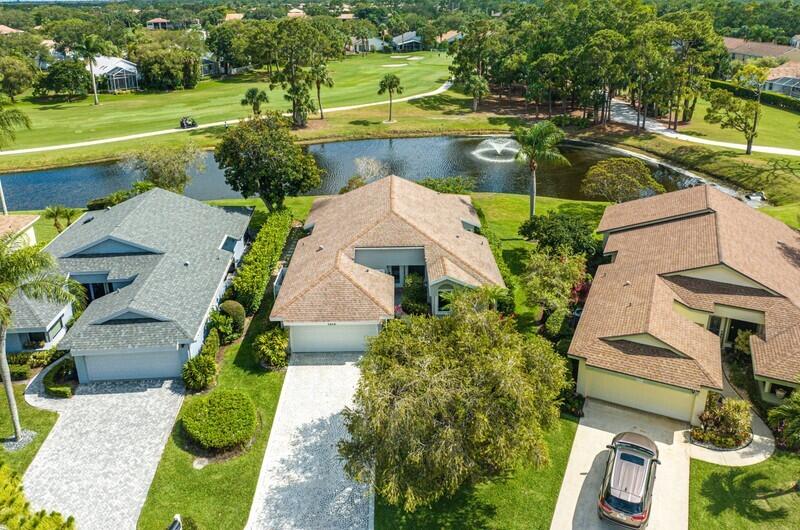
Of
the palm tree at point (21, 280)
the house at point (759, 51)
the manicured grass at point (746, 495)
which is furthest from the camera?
the house at point (759, 51)

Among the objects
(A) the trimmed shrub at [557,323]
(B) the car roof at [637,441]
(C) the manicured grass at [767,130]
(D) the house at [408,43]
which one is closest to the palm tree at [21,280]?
(A) the trimmed shrub at [557,323]

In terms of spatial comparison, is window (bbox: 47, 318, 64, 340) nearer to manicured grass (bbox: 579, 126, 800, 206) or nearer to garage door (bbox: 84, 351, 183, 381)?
garage door (bbox: 84, 351, 183, 381)

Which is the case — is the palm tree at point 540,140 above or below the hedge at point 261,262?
above

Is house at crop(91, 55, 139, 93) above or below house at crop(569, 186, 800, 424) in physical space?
above

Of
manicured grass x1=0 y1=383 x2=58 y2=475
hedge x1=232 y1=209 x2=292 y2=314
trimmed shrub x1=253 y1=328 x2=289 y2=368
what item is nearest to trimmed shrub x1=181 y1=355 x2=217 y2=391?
trimmed shrub x1=253 y1=328 x2=289 y2=368

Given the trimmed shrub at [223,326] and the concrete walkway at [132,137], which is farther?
the concrete walkway at [132,137]

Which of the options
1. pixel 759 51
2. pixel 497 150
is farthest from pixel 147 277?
pixel 759 51

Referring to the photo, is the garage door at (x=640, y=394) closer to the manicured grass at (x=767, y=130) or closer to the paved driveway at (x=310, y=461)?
the paved driveway at (x=310, y=461)

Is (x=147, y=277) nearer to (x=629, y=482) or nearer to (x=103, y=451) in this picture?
(x=103, y=451)
